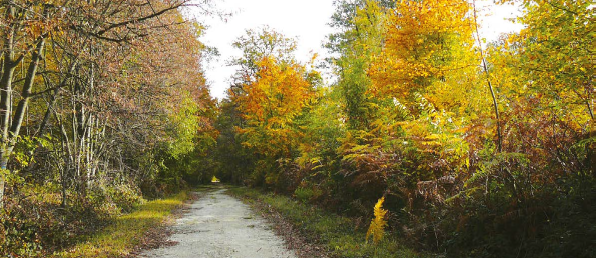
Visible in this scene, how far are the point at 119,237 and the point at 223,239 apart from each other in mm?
2558

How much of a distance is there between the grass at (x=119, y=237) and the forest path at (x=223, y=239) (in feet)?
2.04

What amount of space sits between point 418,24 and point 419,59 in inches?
46.8

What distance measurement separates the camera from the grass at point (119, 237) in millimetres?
7410

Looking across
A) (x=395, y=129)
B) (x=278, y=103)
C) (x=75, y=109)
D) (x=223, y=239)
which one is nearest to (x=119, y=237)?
(x=223, y=239)

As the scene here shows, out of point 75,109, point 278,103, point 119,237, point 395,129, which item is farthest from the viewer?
point 278,103

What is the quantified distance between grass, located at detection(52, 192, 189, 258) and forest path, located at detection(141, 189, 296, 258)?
2.04 feet

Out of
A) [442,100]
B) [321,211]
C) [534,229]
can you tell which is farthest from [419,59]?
[534,229]

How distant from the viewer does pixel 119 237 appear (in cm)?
895

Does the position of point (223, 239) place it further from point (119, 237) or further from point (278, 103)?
point (278, 103)

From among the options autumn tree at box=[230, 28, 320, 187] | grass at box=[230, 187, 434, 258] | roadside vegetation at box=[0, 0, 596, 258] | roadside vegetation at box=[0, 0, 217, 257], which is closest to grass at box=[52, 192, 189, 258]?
roadside vegetation at box=[0, 0, 217, 257]

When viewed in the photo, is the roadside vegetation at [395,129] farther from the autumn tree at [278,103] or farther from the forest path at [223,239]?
the autumn tree at [278,103]

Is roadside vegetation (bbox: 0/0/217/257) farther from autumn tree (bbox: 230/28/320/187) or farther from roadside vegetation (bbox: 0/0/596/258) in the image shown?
autumn tree (bbox: 230/28/320/187)

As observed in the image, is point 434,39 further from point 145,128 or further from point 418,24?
point 145,128

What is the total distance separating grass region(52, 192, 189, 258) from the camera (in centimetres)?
741
